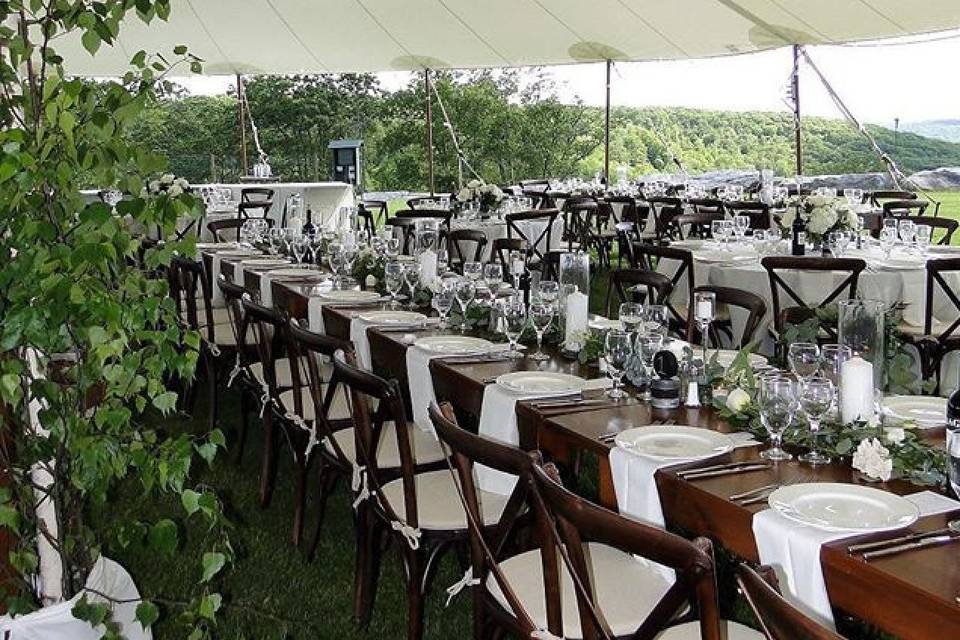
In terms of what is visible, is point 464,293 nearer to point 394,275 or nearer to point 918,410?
point 394,275

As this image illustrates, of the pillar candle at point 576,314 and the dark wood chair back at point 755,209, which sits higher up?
the dark wood chair back at point 755,209

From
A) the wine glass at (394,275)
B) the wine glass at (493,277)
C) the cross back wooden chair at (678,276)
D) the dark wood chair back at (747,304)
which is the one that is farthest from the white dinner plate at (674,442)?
the cross back wooden chair at (678,276)

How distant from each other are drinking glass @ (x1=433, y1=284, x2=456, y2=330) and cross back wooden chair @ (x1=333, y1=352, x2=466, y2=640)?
0.94m

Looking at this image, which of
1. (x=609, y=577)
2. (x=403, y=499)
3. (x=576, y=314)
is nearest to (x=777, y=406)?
(x=609, y=577)

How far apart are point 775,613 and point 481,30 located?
1193 centimetres

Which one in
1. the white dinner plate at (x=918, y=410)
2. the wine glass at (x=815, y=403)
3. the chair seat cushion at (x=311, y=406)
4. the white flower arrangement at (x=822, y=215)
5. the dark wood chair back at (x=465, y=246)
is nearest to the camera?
the wine glass at (x=815, y=403)

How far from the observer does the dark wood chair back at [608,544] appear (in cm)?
138

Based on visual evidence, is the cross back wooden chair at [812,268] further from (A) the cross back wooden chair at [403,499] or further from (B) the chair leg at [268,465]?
(B) the chair leg at [268,465]

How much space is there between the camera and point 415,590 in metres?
2.69

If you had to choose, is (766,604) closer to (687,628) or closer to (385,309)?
(687,628)

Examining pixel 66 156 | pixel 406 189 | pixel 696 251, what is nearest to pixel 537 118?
pixel 406 189

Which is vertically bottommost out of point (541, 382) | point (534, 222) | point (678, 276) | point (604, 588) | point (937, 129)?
point (604, 588)

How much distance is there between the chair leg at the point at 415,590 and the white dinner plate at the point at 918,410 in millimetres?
1258

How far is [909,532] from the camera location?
1701mm
